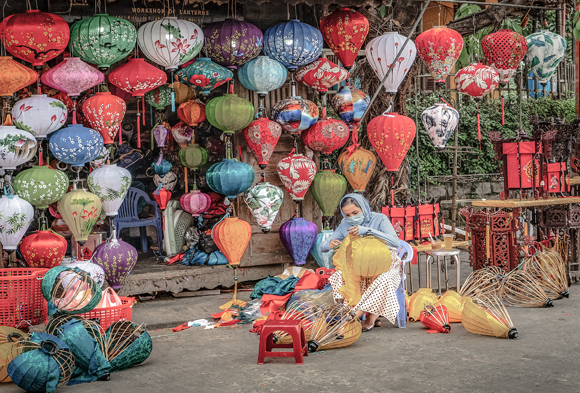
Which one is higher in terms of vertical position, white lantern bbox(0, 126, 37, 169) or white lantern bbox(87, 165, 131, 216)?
white lantern bbox(0, 126, 37, 169)

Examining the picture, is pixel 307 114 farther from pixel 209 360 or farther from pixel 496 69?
pixel 209 360

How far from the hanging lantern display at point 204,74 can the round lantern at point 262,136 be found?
1.68 feet

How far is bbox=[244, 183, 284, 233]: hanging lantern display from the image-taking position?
6086 mm

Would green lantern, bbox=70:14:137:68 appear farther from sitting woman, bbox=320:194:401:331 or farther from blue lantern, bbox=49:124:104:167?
sitting woman, bbox=320:194:401:331

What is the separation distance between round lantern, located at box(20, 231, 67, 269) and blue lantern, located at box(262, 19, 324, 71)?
261cm

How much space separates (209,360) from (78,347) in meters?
0.89

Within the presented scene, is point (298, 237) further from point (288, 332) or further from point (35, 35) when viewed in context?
point (35, 35)

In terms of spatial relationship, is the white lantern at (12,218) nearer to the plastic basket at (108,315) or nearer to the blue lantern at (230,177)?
the plastic basket at (108,315)

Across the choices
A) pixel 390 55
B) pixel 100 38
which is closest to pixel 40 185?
pixel 100 38

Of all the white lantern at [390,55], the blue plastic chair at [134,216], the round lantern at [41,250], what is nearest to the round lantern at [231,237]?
the round lantern at [41,250]

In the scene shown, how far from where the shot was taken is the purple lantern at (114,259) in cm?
540

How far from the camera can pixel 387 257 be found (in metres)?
4.65

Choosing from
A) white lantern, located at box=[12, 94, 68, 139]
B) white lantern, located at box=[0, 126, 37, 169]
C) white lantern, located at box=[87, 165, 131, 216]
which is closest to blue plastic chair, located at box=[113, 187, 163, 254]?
white lantern, located at box=[87, 165, 131, 216]

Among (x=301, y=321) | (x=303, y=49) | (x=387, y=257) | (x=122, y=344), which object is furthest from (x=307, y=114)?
(x=122, y=344)
